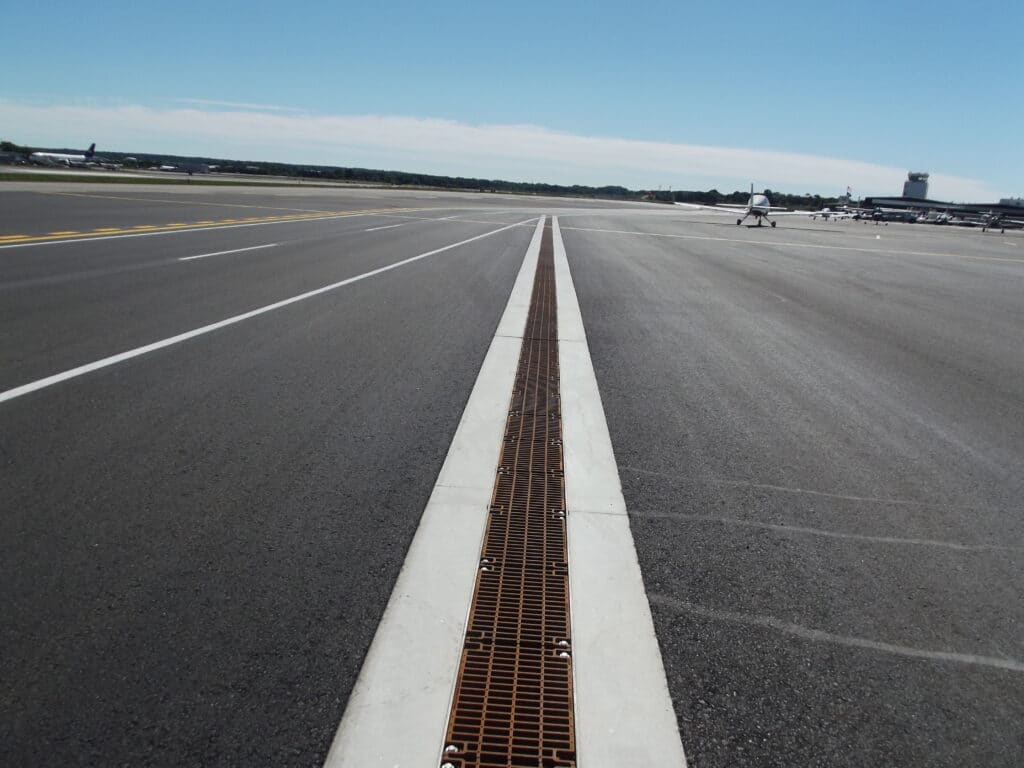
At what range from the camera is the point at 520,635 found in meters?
2.72

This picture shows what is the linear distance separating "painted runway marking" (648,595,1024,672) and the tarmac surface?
11 mm

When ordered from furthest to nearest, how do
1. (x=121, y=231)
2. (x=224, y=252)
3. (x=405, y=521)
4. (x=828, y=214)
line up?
(x=828, y=214) < (x=121, y=231) < (x=224, y=252) < (x=405, y=521)

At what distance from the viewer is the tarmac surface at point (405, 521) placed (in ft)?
7.50

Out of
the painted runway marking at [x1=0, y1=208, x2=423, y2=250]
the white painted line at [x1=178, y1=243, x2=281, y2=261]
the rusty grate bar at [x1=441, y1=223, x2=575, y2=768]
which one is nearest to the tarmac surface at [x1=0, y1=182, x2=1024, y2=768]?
the rusty grate bar at [x1=441, y1=223, x2=575, y2=768]

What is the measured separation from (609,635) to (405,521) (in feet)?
3.91

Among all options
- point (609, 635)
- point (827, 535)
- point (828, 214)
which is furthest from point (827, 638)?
point (828, 214)

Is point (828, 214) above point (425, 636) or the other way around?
above

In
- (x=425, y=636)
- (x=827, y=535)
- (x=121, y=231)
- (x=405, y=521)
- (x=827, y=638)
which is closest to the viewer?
(x=425, y=636)

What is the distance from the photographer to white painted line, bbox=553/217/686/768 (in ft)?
7.21

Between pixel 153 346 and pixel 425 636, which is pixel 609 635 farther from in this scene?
pixel 153 346

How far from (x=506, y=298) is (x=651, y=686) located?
350 inches

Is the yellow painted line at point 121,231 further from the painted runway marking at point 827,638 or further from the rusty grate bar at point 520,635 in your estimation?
the painted runway marking at point 827,638

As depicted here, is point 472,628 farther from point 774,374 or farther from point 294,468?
point 774,374

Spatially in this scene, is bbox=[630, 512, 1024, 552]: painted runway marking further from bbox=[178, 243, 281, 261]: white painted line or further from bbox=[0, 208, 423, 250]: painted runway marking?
bbox=[0, 208, 423, 250]: painted runway marking
